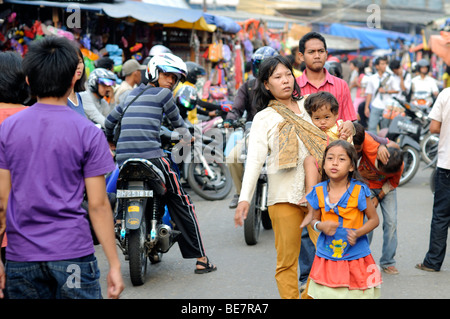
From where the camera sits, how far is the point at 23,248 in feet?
8.37

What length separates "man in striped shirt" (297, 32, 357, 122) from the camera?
4.70 m

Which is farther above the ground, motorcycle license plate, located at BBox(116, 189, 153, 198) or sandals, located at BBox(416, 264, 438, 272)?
motorcycle license plate, located at BBox(116, 189, 153, 198)

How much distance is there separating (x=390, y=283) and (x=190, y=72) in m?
4.71

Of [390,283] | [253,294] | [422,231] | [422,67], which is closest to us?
[253,294]

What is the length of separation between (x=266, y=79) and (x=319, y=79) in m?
0.89

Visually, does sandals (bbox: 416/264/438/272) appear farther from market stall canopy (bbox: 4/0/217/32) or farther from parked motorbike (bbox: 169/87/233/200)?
market stall canopy (bbox: 4/0/217/32)

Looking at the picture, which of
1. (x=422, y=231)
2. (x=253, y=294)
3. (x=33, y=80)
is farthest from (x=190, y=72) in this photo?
(x=33, y=80)

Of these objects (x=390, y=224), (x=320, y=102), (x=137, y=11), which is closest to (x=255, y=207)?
A: (x=390, y=224)

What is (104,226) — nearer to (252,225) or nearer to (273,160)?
(273,160)

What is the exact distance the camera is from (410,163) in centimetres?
991

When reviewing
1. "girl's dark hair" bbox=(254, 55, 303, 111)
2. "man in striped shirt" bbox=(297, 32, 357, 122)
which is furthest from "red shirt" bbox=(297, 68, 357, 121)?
"girl's dark hair" bbox=(254, 55, 303, 111)

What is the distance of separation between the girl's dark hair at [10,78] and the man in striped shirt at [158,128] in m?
1.69

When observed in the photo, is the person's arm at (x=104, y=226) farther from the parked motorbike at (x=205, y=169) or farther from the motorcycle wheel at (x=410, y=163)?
the motorcycle wheel at (x=410, y=163)
